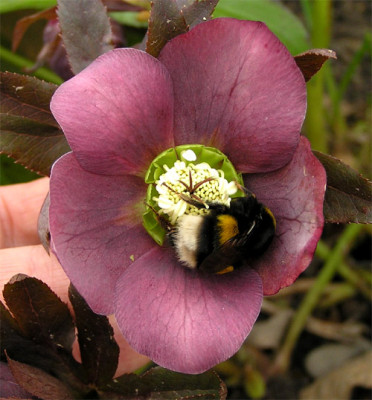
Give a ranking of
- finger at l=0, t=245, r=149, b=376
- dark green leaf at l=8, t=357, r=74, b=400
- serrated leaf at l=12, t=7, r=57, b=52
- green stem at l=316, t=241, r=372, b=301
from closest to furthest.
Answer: dark green leaf at l=8, t=357, r=74, b=400, finger at l=0, t=245, r=149, b=376, serrated leaf at l=12, t=7, r=57, b=52, green stem at l=316, t=241, r=372, b=301

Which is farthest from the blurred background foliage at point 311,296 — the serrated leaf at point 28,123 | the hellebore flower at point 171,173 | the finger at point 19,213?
the hellebore flower at point 171,173

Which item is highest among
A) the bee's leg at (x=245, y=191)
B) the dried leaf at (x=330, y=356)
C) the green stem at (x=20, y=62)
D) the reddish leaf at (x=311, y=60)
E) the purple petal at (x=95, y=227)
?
the reddish leaf at (x=311, y=60)

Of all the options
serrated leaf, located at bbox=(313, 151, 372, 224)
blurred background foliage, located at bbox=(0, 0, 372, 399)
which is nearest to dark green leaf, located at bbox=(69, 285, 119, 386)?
serrated leaf, located at bbox=(313, 151, 372, 224)

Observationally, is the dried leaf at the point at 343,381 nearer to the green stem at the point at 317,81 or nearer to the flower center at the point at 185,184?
the green stem at the point at 317,81

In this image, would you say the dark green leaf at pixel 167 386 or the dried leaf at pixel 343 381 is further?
the dried leaf at pixel 343 381

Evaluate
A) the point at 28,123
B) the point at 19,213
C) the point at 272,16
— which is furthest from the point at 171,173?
the point at 272,16

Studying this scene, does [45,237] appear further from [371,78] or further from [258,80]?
[371,78]

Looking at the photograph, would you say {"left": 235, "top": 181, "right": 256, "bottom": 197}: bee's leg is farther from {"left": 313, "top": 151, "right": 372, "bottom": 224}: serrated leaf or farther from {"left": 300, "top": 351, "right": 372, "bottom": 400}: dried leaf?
{"left": 300, "top": 351, "right": 372, "bottom": 400}: dried leaf
